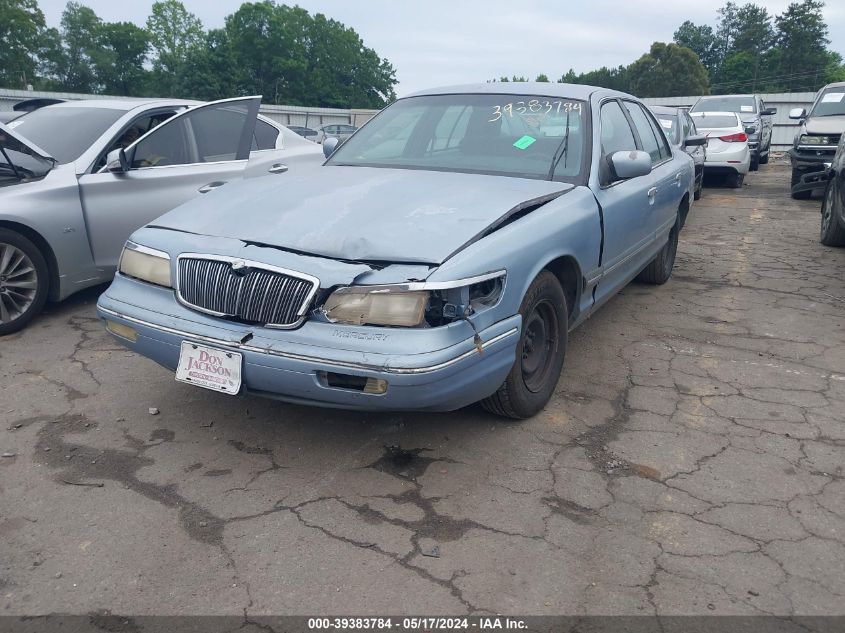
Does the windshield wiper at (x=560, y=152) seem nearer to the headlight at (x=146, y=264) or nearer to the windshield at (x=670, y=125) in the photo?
the headlight at (x=146, y=264)

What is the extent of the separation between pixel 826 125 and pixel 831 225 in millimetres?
3809

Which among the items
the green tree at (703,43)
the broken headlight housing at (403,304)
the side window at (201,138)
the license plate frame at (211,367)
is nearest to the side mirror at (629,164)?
the broken headlight housing at (403,304)

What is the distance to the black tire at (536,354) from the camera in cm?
331

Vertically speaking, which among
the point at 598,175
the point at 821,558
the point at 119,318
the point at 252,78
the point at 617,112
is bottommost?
the point at 821,558

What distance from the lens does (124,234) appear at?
5141 millimetres

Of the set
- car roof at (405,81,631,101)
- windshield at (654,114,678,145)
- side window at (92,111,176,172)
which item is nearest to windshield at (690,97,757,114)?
windshield at (654,114,678,145)

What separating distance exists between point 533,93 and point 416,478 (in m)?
2.60

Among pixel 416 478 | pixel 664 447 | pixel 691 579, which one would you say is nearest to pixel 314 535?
pixel 416 478

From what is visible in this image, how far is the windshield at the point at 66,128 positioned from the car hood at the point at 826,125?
9718mm

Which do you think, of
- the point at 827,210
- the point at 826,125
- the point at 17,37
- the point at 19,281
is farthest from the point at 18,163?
the point at 17,37

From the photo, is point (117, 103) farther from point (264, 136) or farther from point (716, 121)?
point (716, 121)

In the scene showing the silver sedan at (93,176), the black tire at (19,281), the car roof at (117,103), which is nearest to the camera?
the black tire at (19,281)

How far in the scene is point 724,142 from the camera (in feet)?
42.2

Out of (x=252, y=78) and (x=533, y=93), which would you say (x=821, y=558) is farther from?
(x=252, y=78)
